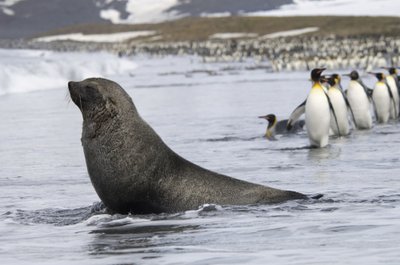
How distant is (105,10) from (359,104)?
169153mm

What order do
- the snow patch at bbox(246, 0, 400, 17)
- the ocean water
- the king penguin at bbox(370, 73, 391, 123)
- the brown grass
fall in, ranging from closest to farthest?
the ocean water, the king penguin at bbox(370, 73, 391, 123), the brown grass, the snow patch at bbox(246, 0, 400, 17)

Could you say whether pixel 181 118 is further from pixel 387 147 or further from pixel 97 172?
pixel 97 172

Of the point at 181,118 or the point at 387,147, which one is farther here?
the point at 181,118

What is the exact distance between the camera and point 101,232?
253 inches

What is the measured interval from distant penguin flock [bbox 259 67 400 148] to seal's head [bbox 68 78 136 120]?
201 inches

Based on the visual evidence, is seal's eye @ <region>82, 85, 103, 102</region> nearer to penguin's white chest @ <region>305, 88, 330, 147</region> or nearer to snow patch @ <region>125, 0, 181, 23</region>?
penguin's white chest @ <region>305, 88, 330, 147</region>

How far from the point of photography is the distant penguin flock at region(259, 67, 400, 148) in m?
12.2

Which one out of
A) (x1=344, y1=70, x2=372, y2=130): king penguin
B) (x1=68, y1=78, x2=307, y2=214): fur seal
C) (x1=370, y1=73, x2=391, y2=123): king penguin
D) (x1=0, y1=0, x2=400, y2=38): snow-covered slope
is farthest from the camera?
(x1=0, y1=0, x2=400, y2=38): snow-covered slope

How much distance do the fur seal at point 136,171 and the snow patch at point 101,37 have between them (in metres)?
105

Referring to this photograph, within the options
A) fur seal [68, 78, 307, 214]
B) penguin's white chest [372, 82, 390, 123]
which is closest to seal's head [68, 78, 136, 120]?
fur seal [68, 78, 307, 214]

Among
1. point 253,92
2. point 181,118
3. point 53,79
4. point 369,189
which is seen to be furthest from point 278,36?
point 369,189

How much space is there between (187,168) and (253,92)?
17007mm

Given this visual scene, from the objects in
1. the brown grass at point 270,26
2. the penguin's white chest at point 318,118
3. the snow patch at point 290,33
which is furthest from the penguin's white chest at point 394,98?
the snow patch at point 290,33

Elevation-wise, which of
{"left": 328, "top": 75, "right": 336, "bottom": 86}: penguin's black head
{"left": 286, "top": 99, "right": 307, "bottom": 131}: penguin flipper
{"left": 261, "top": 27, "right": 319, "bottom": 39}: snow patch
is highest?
{"left": 328, "top": 75, "right": 336, "bottom": 86}: penguin's black head
